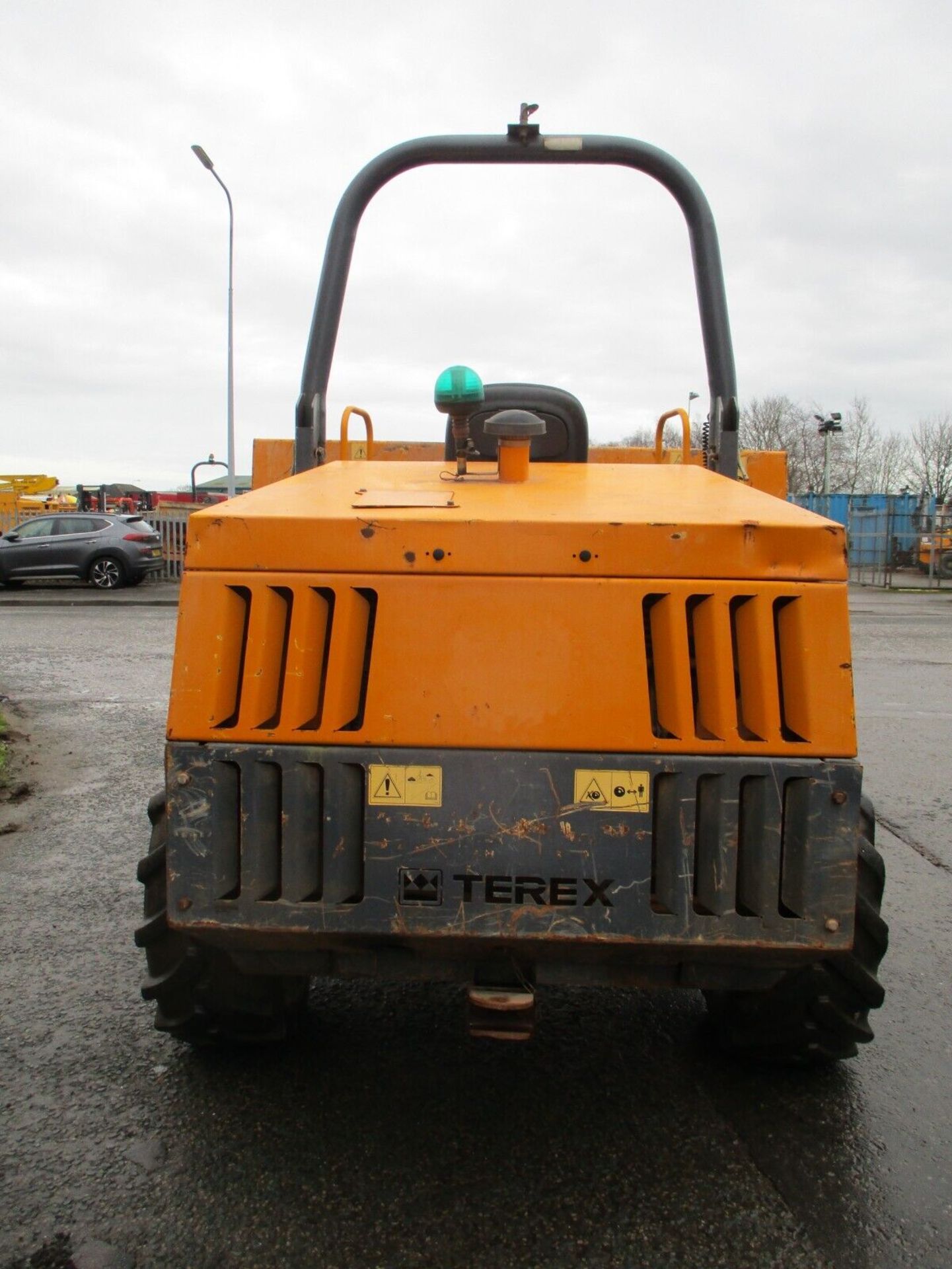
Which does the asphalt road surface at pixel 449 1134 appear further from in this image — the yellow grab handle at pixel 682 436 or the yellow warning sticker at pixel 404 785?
the yellow grab handle at pixel 682 436

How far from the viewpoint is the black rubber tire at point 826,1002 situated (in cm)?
261

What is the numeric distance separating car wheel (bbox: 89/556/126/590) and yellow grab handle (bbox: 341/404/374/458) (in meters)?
18.1

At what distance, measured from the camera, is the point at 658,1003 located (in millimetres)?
3434

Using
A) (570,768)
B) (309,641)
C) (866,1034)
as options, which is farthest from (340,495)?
(866,1034)

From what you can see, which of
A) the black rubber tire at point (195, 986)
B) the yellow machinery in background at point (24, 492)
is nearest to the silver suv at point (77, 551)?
the yellow machinery in background at point (24, 492)

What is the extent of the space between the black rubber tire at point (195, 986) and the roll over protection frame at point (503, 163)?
141 cm

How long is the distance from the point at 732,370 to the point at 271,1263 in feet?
9.06

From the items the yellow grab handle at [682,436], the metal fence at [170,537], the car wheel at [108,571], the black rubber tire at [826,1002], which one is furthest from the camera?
the metal fence at [170,537]

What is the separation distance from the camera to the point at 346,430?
3.71 metres

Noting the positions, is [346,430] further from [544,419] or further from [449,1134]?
[449,1134]

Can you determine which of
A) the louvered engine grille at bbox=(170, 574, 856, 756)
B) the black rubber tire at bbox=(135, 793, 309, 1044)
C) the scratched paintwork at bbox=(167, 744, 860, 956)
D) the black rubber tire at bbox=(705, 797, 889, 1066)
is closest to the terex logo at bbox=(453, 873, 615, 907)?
the scratched paintwork at bbox=(167, 744, 860, 956)

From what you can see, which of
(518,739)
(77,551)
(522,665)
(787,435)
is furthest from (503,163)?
(787,435)

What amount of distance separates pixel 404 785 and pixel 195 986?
0.90 metres

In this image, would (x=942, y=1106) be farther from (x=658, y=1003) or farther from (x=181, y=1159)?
(x=181, y=1159)
